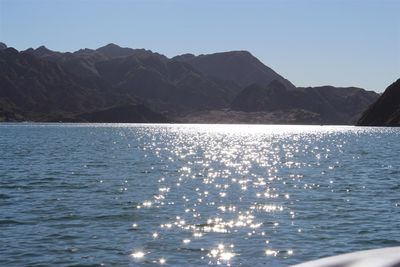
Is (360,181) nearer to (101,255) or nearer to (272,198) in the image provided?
(272,198)

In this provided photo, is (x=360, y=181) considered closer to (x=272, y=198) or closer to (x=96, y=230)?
(x=272, y=198)

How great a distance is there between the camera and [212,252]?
22922mm

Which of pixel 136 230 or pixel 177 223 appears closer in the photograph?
pixel 136 230

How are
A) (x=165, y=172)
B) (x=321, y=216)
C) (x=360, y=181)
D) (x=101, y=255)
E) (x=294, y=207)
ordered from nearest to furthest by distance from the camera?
(x=101, y=255) → (x=321, y=216) → (x=294, y=207) → (x=360, y=181) → (x=165, y=172)

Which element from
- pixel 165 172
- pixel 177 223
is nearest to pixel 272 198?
pixel 177 223

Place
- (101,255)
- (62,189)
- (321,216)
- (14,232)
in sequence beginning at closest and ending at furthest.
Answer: (101,255) → (14,232) → (321,216) → (62,189)

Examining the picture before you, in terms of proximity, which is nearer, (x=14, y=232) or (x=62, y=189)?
(x=14, y=232)

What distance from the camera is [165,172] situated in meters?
65.1

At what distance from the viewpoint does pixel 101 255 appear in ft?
72.7

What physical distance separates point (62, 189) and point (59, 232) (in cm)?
1857

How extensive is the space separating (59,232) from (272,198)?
19.0 m

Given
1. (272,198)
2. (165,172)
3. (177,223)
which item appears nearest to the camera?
(177,223)

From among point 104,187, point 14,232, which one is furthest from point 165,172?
point 14,232

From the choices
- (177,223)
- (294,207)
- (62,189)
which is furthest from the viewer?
(62,189)
